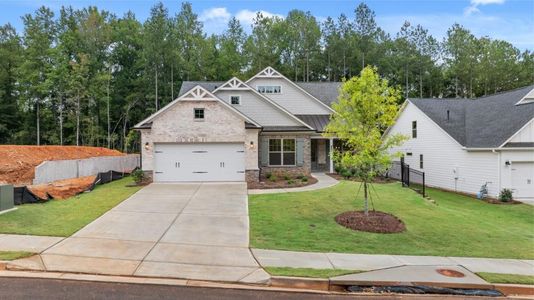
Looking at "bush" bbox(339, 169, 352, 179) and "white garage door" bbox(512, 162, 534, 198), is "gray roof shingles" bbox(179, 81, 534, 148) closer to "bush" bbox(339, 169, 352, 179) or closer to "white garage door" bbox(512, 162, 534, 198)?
"white garage door" bbox(512, 162, 534, 198)

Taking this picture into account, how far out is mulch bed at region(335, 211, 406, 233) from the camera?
10.4 m

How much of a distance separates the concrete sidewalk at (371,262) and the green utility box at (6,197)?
8.11 m

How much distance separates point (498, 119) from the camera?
21000 mm

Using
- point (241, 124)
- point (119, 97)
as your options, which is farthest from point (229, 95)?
point (119, 97)

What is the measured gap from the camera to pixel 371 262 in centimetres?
772

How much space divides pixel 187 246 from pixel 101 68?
1669 inches

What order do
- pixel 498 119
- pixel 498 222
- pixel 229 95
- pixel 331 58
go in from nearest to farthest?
1. pixel 498 222
2. pixel 498 119
3. pixel 229 95
4. pixel 331 58

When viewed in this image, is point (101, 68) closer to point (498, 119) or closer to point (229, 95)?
point (229, 95)

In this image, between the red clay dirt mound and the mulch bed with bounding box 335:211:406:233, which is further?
the red clay dirt mound

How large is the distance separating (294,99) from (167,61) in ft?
69.0

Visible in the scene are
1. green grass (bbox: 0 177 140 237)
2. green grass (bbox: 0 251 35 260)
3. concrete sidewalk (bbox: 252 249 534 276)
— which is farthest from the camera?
green grass (bbox: 0 177 140 237)

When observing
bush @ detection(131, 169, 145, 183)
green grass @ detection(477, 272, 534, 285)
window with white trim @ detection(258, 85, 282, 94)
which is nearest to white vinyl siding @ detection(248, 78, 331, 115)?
window with white trim @ detection(258, 85, 282, 94)

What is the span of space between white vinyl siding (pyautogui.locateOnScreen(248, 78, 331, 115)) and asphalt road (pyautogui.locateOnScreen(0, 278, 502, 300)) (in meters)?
21.1

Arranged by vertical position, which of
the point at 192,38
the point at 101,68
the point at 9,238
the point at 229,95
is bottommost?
the point at 9,238
